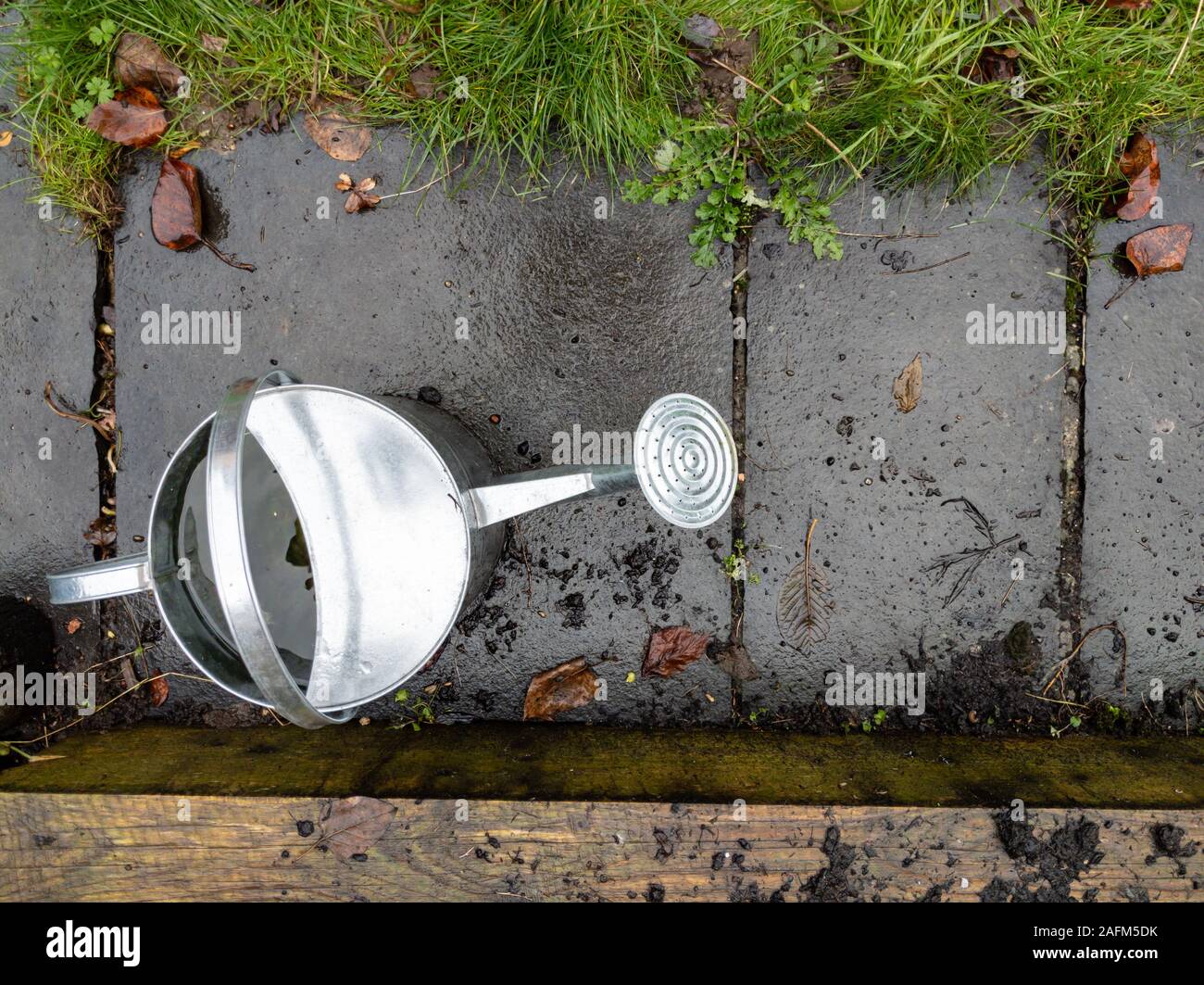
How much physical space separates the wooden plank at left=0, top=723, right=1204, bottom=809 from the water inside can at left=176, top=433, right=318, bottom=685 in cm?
32

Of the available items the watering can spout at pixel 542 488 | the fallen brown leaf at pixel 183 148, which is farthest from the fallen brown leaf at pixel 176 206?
the watering can spout at pixel 542 488

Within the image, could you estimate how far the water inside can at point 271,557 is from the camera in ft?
5.70

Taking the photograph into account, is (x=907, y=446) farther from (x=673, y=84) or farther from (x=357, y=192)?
(x=357, y=192)

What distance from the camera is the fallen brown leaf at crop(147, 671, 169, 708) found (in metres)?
2.14

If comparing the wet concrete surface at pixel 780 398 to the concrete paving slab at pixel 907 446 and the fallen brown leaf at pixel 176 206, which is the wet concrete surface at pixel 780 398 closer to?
the concrete paving slab at pixel 907 446

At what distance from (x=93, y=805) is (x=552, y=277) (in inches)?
69.1

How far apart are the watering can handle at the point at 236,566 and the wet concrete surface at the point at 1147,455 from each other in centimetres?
214

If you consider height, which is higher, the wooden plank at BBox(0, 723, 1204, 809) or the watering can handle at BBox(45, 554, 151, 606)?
the watering can handle at BBox(45, 554, 151, 606)

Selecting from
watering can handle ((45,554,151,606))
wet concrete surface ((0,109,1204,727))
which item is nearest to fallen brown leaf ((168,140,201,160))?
wet concrete surface ((0,109,1204,727))

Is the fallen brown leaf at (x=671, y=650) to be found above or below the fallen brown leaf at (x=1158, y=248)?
below

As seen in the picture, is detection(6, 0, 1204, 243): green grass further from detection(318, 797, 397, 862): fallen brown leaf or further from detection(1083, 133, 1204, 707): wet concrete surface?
detection(318, 797, 397, 862): fallen brown leaf

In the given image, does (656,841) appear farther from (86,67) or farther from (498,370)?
(86,67)

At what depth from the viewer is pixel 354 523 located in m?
1.73

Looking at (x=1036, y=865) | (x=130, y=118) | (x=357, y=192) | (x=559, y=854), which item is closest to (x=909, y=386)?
(x=1036, y=865)
